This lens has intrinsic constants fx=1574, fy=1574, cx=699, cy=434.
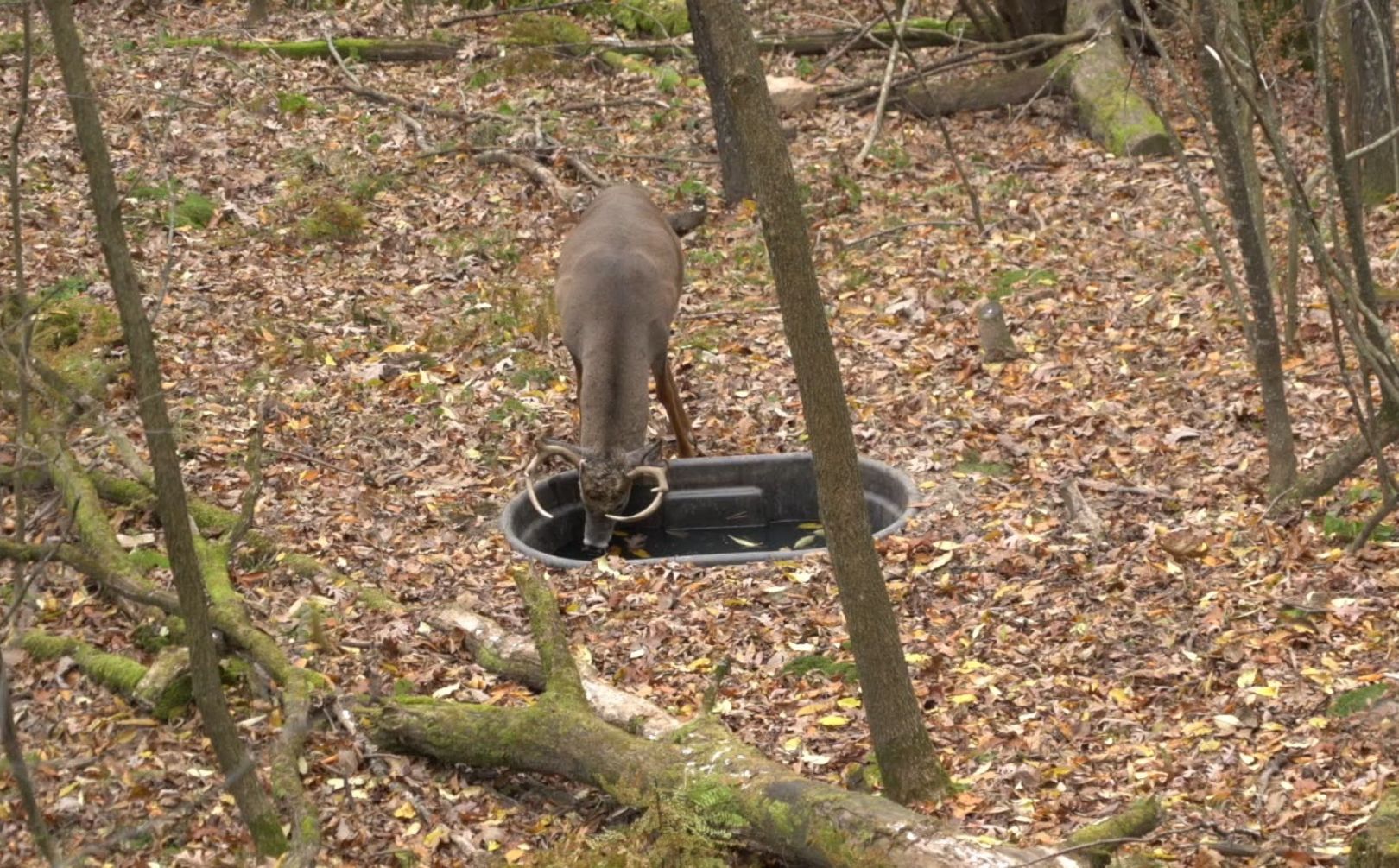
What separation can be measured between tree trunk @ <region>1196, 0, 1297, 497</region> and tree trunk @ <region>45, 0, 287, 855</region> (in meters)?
5.15

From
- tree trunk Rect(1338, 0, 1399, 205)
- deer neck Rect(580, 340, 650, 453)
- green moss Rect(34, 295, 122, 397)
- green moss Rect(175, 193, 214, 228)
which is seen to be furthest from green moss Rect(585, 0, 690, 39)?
deer neck Rect(580, 340, 650, 453)

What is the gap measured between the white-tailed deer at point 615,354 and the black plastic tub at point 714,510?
0.68 ft

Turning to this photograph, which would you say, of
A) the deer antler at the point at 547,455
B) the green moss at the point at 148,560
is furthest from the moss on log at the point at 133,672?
the deer antler at the point at 547,455

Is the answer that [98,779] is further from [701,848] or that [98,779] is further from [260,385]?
[260,385]

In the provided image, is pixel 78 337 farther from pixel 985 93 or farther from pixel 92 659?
pixel 985 93

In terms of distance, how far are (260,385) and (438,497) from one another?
209 centimetres

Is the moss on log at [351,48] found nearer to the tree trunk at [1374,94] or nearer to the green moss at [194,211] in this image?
the green moss at [194,211]

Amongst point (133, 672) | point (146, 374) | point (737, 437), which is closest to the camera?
point (146, 374)

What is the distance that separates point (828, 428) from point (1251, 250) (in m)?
3.63

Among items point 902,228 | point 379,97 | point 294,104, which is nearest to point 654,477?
point 902,228

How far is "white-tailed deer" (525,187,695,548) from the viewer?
9.96 meters

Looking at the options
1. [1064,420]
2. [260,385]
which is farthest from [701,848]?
[260,385]

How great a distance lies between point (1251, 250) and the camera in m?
8.26

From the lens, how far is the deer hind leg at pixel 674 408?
10562 millimetres
